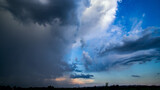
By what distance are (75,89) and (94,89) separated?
16.6 feet

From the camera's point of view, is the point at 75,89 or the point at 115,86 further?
the point at 115,86

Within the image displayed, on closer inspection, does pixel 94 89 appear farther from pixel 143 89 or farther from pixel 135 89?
pixel 143 89

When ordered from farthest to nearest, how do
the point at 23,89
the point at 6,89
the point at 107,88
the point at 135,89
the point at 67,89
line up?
the point at 135,89
the point at 107,88
the point at 67,89
the point at 23,89
the point at 6,89

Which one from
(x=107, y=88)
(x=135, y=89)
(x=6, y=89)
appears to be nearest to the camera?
(x=6, y=89)

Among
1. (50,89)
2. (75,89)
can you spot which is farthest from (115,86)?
(50,89)

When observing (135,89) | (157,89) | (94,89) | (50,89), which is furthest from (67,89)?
(157,89)

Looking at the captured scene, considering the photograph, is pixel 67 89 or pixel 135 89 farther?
pixel 135 89

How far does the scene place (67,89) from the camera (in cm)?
2525

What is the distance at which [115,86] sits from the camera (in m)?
28.1

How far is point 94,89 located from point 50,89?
36.9ft

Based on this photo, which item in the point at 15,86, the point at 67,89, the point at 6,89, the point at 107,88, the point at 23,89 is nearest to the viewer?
the point at 6,89

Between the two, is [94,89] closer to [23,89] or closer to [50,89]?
[50,89]

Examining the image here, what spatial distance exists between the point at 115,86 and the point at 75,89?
9.01 metres

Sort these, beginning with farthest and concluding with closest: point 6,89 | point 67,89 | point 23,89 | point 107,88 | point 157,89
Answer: point 157,89 < point 107,88 < point 67,89 < point 23,89 < point 6,89
